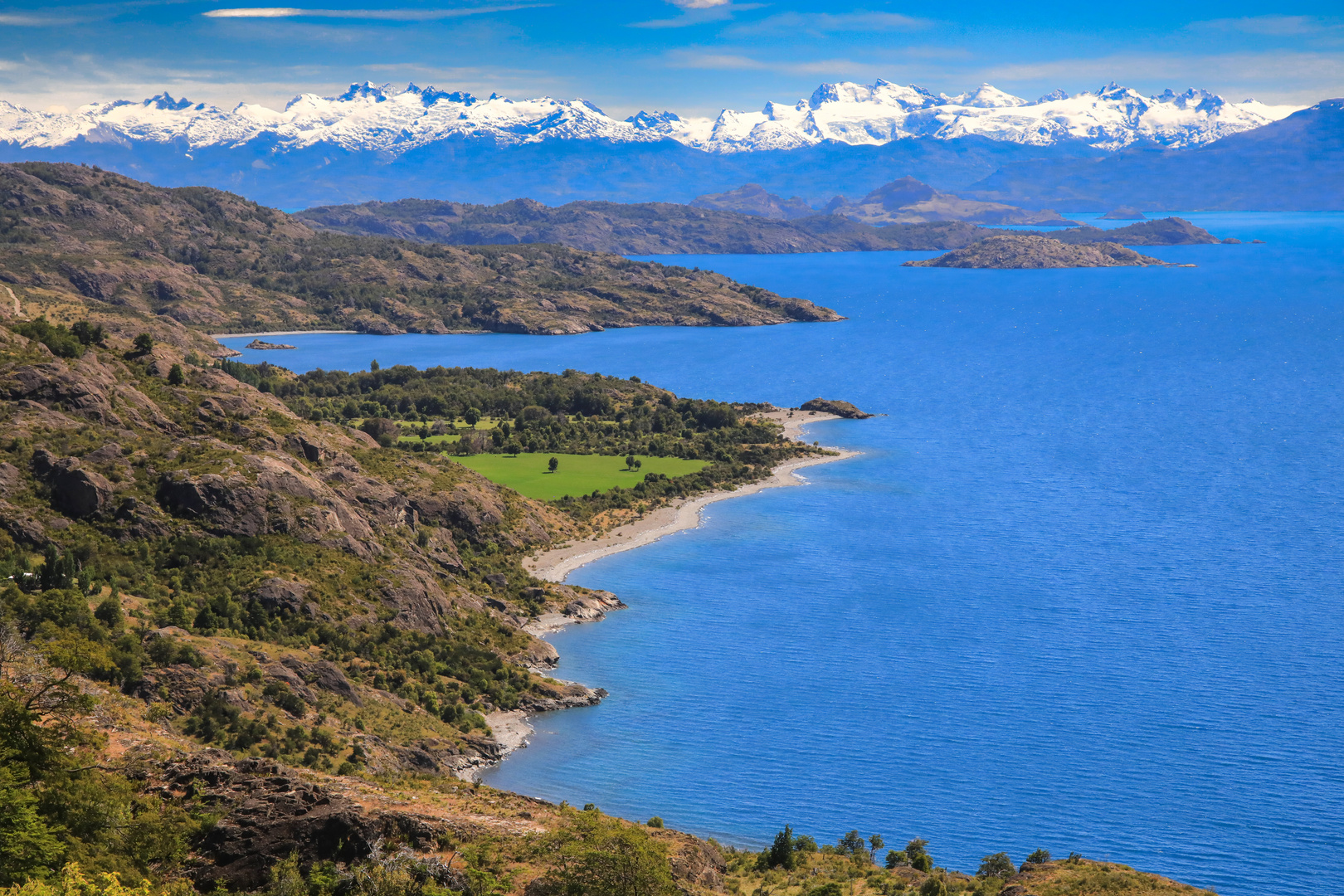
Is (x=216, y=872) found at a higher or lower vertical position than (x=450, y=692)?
higher

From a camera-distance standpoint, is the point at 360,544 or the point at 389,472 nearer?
the point at 360,544

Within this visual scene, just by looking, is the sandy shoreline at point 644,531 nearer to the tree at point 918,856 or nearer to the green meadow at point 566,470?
the green meadow at point 566,470

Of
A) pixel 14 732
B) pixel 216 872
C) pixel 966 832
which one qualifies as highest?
pixel 14 732

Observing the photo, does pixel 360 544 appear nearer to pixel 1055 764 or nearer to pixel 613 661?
pixel 613 661

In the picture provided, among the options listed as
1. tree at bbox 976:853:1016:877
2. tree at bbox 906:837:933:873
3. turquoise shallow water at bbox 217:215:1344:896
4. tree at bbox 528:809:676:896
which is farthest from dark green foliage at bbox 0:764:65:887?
tree at bbox 976:853:1016:877

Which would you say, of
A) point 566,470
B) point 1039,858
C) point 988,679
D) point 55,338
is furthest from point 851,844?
point 566,470

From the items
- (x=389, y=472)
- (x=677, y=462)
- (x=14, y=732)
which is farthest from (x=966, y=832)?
(x=677, y=462)
